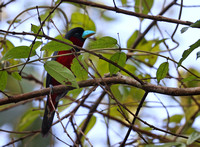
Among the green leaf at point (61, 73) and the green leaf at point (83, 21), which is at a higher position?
the green leaf at point (83, 21)

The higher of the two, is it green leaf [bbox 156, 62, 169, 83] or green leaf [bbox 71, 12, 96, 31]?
green leaf [bbox 71, 12, 96, 31]

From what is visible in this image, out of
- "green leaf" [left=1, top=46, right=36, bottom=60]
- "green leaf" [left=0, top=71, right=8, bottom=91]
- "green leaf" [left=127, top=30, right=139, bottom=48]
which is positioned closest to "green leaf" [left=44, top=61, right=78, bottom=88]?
"green leaf" [left=1, top=46, right=36, bottom=60]

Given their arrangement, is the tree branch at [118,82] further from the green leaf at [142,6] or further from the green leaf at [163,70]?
the green leaf at [142,6]

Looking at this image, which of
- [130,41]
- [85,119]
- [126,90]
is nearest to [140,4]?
[130,41]

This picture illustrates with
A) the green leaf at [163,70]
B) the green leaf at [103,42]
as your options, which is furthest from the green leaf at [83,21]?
the green leaf at [163,70]

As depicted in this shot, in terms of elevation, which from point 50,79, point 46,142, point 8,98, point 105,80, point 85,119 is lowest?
point 46,142

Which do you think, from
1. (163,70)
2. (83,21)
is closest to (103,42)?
(163,70)

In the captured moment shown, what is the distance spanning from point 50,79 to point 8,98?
5.10 ft

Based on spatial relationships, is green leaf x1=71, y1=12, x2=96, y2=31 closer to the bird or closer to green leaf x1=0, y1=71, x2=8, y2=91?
the bird

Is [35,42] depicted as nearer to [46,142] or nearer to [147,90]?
[147,90]

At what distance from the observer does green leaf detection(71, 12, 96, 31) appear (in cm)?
322

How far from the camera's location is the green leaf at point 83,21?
127 inches

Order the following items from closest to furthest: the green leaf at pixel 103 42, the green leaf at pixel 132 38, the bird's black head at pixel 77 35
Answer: the green leaf at pixel 103 42, the green leaf at pixel 132 38, the bird's black head at pixel 77 35

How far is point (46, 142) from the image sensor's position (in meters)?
4.11
